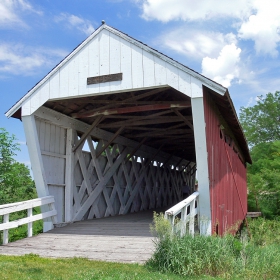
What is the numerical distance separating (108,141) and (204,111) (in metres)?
4.75

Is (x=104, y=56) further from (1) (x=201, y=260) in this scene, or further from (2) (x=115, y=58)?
(1) (x=201, y=260)

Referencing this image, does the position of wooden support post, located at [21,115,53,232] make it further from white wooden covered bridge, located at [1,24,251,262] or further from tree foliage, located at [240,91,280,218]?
tree foliage, located at [240,91,280,218]

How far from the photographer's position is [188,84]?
7.12 metres

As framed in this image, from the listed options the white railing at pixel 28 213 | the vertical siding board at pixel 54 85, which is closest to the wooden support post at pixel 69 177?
the white railing at pixel 28 213

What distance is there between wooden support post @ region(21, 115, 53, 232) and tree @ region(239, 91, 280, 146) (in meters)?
21.7

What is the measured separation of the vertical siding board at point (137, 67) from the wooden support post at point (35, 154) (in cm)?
263

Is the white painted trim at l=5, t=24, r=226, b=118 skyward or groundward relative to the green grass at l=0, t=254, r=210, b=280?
skyward

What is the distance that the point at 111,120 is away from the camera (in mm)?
11938

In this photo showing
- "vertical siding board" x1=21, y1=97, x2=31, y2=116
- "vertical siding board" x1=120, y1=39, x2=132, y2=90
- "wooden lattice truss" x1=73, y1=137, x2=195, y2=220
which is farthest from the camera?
"wooden lattice truss" x1=73, y1=137, x2=195, y2=220

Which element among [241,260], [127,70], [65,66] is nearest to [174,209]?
[241,260]

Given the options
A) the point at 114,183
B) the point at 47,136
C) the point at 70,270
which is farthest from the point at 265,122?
the point at 70,270

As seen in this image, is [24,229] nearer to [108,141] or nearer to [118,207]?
[118,207]

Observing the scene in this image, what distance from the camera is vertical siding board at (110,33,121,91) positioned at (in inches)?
302

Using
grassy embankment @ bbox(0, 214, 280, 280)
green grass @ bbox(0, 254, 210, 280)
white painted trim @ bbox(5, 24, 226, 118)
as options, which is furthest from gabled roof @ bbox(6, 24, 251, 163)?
green grass @ bbox(0, 254, 210, 280)
